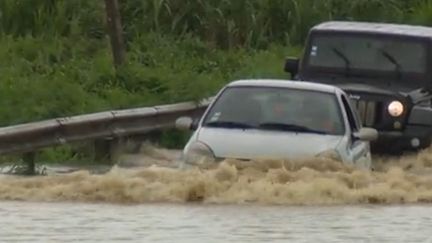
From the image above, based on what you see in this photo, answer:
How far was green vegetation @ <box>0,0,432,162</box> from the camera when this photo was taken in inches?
966

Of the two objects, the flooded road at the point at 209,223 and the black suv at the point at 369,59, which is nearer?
the flooded road at the point at 209,223

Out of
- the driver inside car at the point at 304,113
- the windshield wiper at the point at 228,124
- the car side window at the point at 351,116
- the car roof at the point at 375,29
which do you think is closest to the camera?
the windshield wiper at the point at 228,124

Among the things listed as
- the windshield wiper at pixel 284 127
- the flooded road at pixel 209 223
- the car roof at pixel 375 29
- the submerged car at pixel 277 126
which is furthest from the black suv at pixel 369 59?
the flooded road at pixel 209 223

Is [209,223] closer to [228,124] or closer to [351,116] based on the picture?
[228,124]

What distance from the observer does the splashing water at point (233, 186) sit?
15086mm

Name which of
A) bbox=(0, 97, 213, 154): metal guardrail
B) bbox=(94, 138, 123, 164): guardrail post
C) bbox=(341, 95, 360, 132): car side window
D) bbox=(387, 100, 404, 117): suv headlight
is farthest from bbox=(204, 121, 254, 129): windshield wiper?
bbox=(387, 100, 404, 117): suv headlight

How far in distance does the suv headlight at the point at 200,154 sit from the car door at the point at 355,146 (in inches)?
58.1

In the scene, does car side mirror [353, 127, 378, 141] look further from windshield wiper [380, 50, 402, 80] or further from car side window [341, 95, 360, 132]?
windshield wiper [380, 50, 402, 80]

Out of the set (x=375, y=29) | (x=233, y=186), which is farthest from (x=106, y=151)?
(x=375, y=29)

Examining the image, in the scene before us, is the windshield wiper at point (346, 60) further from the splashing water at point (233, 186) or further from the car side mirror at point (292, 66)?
the splashing water at point (233, 186)

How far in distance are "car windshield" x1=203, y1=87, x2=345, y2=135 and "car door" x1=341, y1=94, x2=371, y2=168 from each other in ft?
0.58

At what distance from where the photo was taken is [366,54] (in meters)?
22.5

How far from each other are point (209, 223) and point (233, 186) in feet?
5.76

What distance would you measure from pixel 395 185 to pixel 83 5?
55.8 ft
